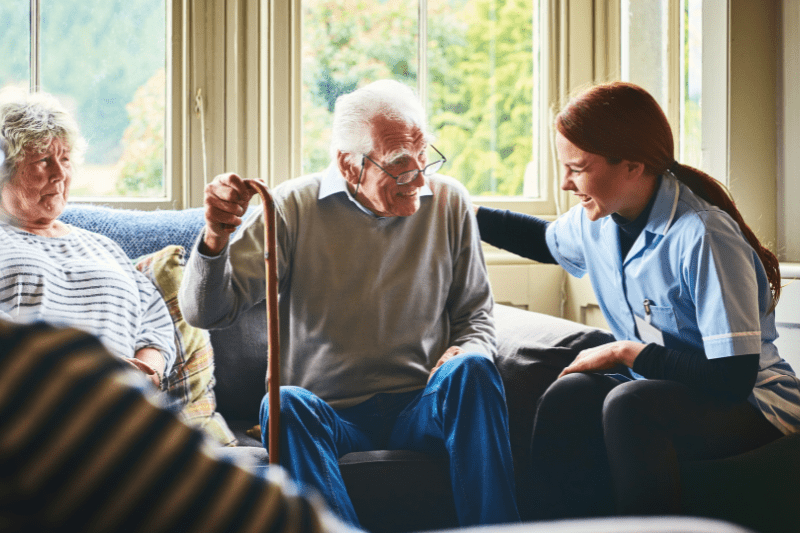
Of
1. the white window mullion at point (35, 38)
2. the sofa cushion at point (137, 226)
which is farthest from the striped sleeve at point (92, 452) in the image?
the white window mullion at point (35, 38)

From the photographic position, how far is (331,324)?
1.52m

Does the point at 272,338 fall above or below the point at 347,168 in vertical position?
below

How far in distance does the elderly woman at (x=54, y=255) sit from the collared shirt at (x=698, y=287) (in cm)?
109

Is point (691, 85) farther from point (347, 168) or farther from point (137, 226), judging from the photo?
point (137, 226)

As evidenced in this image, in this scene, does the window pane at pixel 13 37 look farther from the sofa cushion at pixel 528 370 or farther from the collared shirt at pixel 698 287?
the collared shirt at pixel 698 287

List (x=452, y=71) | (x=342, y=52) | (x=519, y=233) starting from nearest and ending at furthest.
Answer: (x=519, y=233) < (x=342, y=52) < (x=452, y=71)

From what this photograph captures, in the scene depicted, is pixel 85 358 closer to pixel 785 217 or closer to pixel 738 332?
pixel 738 332

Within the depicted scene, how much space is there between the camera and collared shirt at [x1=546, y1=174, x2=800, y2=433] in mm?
1230

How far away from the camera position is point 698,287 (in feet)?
4.15

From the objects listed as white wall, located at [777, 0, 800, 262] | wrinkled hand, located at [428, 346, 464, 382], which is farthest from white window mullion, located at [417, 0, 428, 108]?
wrinkled hand, located at [428, 346, 464, 382]

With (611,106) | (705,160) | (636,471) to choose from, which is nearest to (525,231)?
(611,106)

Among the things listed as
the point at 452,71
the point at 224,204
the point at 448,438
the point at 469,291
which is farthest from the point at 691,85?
the point at 224,204

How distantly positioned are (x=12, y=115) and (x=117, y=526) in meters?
1.55

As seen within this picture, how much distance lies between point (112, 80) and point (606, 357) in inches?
76.6
